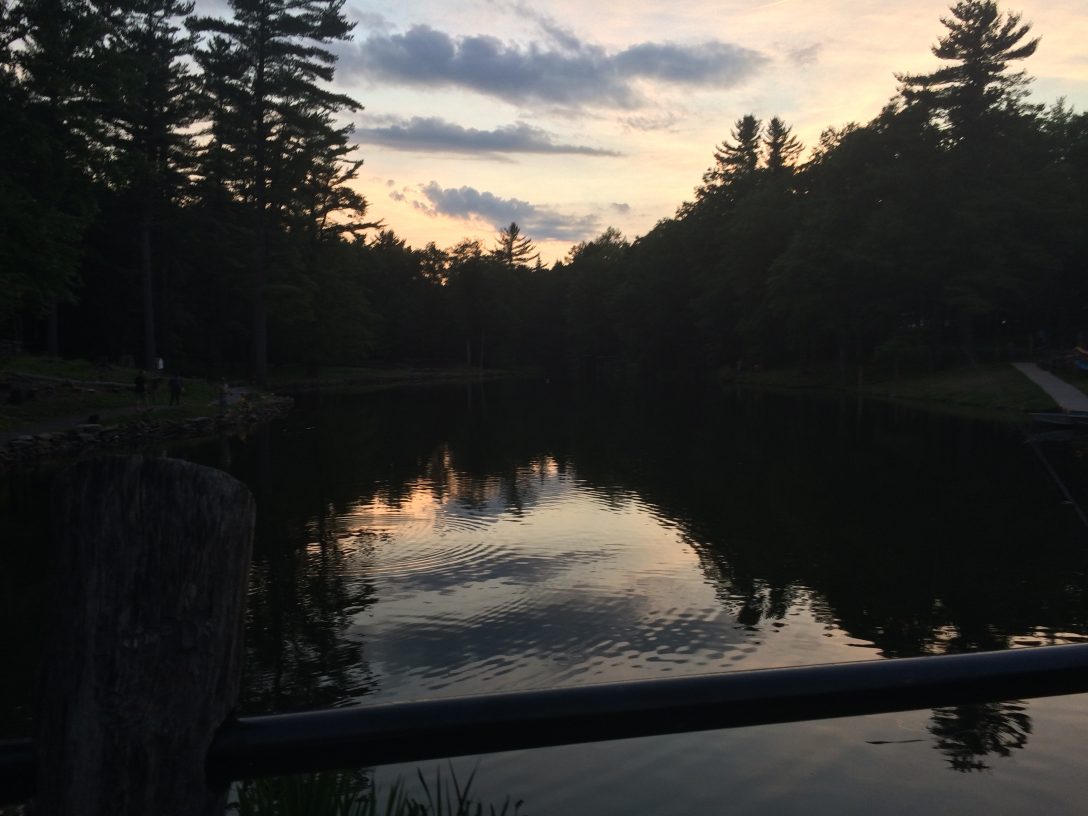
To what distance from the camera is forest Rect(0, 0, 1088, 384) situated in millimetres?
24438

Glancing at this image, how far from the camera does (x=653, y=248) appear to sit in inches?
3127

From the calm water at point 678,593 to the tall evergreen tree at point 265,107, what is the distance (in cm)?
2409

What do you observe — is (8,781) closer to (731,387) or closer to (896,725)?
(896,725)

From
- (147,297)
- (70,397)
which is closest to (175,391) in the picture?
(70,397)

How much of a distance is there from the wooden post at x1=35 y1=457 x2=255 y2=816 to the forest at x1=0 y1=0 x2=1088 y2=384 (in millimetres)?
23681

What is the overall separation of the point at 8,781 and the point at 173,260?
167ft

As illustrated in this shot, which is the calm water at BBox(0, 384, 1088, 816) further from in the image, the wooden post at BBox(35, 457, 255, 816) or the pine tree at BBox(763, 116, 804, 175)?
the pine tree at BBox(763, 116, 804, 175)

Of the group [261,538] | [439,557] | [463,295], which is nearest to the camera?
[439,557]

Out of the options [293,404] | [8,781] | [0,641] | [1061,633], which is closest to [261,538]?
[0,641]

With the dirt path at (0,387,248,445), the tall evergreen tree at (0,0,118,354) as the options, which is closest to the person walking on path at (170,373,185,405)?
the dirt path at (0,387,248,445)

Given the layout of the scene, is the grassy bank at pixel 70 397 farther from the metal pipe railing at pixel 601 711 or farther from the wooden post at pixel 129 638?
the metal pipe railing at pixel 601 711

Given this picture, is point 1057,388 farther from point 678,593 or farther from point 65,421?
point 65,421

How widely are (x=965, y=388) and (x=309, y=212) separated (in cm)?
3817

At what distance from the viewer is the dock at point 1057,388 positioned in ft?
87.8
